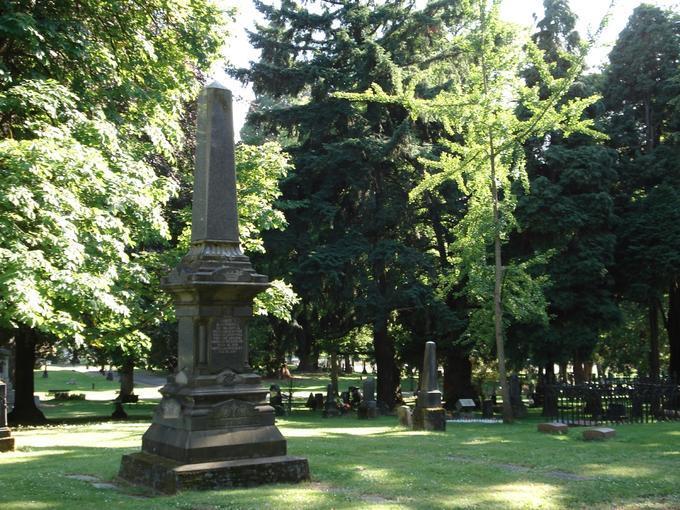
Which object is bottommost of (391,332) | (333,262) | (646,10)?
(391,332)

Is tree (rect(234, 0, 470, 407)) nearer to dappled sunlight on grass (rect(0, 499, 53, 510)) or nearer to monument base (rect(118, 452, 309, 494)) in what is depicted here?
monument base (rect(118, 452, 309, 494))

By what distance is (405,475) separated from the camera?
9.91m

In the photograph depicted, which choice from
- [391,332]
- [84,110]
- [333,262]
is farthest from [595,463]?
[391,332]

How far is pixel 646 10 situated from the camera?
30.7 metres

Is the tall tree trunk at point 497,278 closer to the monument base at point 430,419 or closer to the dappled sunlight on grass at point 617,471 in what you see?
the monument base at point 430,419

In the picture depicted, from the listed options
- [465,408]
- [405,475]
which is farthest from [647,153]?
[405,475]

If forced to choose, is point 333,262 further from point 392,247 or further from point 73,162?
point 73,162

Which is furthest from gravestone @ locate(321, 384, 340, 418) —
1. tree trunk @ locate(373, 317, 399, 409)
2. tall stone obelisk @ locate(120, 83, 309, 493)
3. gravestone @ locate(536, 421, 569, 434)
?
tall stone obelisk @ locate(120, 83, 309, 493)

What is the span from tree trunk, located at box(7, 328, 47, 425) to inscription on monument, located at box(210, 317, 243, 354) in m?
14.5

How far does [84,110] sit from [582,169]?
18.8 meters

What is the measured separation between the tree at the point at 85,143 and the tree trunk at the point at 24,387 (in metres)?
5.93

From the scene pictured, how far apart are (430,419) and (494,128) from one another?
8515 millimetres

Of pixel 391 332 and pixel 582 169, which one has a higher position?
pixel 582 169

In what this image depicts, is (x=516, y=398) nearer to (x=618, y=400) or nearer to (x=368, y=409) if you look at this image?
(x=618, y=400)
